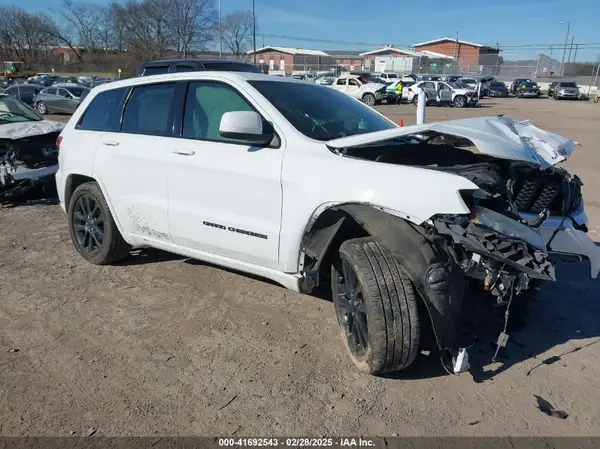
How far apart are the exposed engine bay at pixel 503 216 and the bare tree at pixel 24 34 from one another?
95.1 m

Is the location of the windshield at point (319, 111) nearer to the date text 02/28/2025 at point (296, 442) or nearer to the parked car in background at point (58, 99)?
the date text 02/28/2025 at point (296, 442)

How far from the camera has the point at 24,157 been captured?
23.7ft

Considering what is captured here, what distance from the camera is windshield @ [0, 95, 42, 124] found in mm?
7992

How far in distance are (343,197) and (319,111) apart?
1132 millimetres

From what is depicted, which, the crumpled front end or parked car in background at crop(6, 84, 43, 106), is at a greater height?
parked car in background at crop(6, 84, 43, 106)

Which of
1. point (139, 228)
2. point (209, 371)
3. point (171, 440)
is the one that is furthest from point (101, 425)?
point (139, 228)

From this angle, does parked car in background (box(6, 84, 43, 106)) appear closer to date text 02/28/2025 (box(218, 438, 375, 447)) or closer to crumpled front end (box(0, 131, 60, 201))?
crumpled front end (box(0, 131, 60, 201))

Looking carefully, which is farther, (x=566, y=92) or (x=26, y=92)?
(x=566, y=92)

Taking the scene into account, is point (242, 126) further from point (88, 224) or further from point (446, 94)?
point (446, 94)

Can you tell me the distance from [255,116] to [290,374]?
1.71m

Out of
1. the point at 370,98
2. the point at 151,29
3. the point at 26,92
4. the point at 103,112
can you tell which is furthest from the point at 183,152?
the point at 151,29

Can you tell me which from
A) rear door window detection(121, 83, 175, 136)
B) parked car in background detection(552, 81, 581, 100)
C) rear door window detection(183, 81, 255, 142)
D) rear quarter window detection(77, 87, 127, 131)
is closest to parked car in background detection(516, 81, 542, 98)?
parked car in background detection(552, 81, 581, 100)

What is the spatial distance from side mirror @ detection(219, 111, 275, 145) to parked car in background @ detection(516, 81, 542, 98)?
48.3 metres

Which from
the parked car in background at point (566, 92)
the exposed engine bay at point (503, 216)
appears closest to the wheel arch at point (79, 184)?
the exposed engine bay at point (503, 216)
